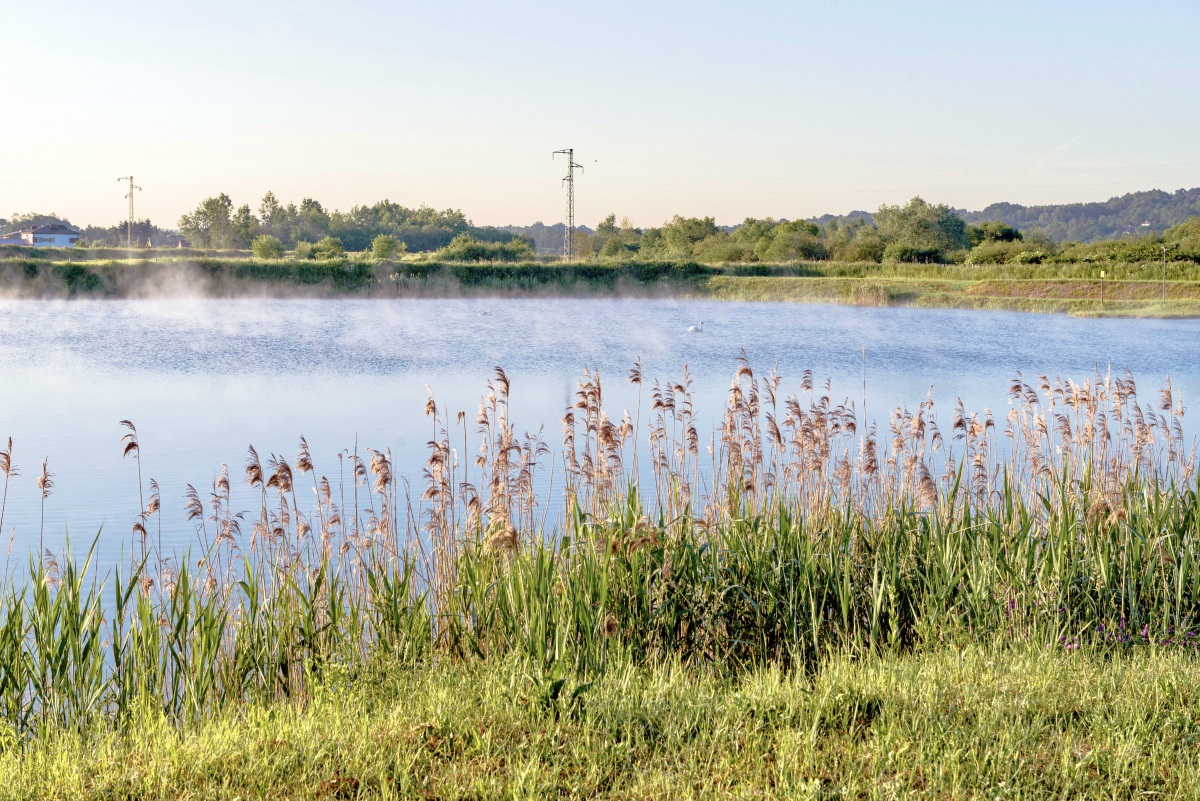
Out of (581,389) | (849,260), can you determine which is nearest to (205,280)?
(849,260)

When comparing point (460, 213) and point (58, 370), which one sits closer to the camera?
point (58, 370)

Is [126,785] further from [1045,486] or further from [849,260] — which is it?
[849,260]

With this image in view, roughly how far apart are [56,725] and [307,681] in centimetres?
97

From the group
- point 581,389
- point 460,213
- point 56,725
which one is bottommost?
point 56,725

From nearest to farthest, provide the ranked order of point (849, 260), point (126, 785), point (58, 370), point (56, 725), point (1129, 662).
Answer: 1. point (126, 785)
2. point (56, 725)
3. point (1129, 662)
4. point (58, 370)
5. point (849, 260)

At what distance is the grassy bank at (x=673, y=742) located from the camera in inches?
131

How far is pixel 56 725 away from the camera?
4176 mm

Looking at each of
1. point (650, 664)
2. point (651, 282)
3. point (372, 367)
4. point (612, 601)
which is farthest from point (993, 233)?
point (650, 664)

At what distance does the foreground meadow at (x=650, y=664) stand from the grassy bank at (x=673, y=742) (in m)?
0.01

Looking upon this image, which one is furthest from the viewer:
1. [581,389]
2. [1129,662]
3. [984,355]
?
[984,355]

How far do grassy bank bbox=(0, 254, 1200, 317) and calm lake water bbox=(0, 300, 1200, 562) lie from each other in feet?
13.9

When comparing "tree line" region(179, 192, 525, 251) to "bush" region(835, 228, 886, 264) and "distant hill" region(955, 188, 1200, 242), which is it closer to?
"bush" region(835, 228, 886, 264)

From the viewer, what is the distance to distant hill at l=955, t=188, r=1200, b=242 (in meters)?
153

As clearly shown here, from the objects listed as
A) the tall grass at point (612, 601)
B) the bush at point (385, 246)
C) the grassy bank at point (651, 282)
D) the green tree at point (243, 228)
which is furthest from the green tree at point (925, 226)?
→ the tall grass at point (612, 601)
